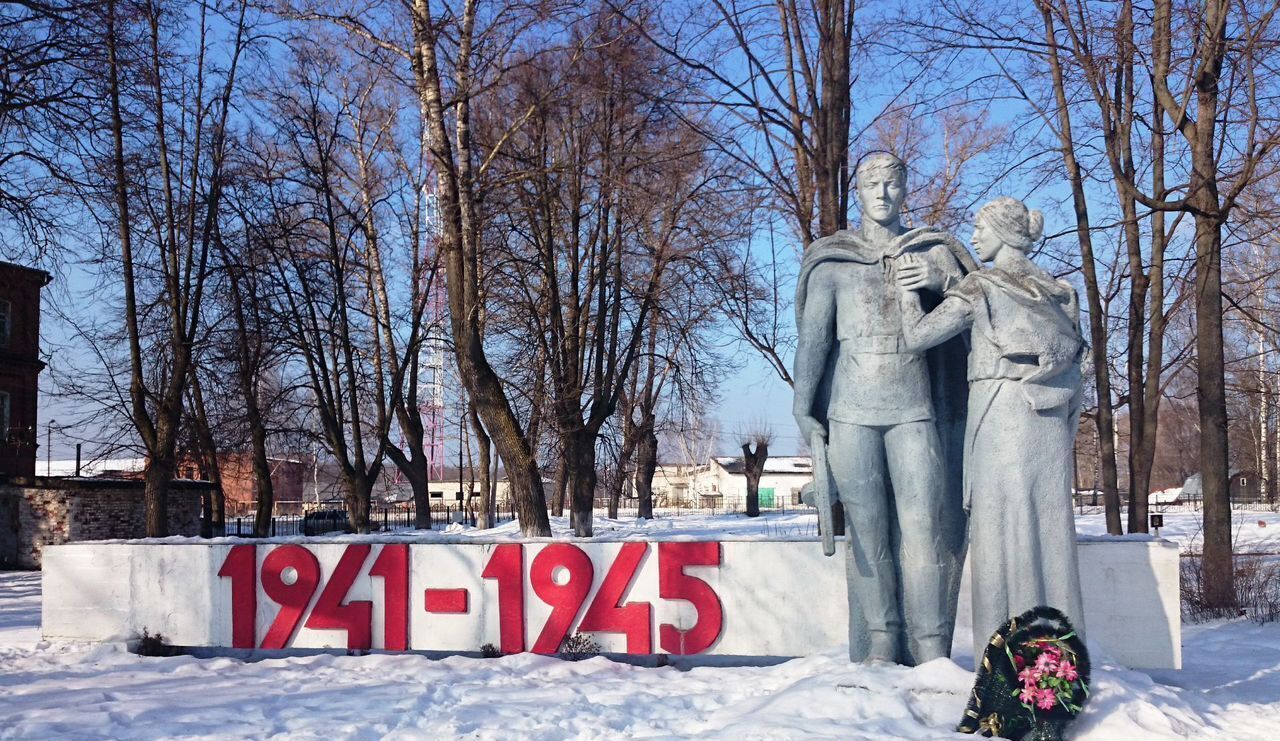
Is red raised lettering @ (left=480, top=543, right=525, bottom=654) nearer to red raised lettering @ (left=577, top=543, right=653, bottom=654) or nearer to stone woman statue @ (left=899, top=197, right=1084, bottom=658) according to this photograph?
red raised lettering @ (left=577, top=543, right=653, bottom=654)

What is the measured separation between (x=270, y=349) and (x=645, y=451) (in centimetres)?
1578

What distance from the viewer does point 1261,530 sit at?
2661 centimetres

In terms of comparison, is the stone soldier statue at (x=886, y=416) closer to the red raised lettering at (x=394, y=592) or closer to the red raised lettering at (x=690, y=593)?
the red raised lettering at (x=690, y=593)

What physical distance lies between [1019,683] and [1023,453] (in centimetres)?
98

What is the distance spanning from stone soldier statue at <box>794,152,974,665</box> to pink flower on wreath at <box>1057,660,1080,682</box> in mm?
889

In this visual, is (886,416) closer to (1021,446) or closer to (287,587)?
(1021,446)

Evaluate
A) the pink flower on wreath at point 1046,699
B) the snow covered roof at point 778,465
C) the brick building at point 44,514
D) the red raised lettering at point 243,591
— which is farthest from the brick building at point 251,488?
the pink flower on wreath at point 1046,699

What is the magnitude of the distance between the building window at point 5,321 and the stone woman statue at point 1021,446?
31249mm

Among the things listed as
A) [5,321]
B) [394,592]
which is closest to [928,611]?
[394,592]

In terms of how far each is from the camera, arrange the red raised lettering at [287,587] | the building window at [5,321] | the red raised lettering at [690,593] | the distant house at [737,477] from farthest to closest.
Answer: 1. the distant house at [737,477]
2. the building window at [5,321]
3. the red raised lettering at [287,587]
4. the red raised lettering at [690,593]

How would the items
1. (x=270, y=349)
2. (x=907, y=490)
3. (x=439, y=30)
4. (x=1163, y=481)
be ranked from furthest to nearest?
(x=1163, y=481), (x=270, y=349), (x=439, y=30), (x=907, y=490)

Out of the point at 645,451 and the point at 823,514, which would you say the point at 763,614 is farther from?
the point at 645,451

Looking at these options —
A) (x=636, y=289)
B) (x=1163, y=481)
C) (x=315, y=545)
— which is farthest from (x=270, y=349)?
(x=1163, y=481)

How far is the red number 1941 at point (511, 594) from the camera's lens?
7.46m
